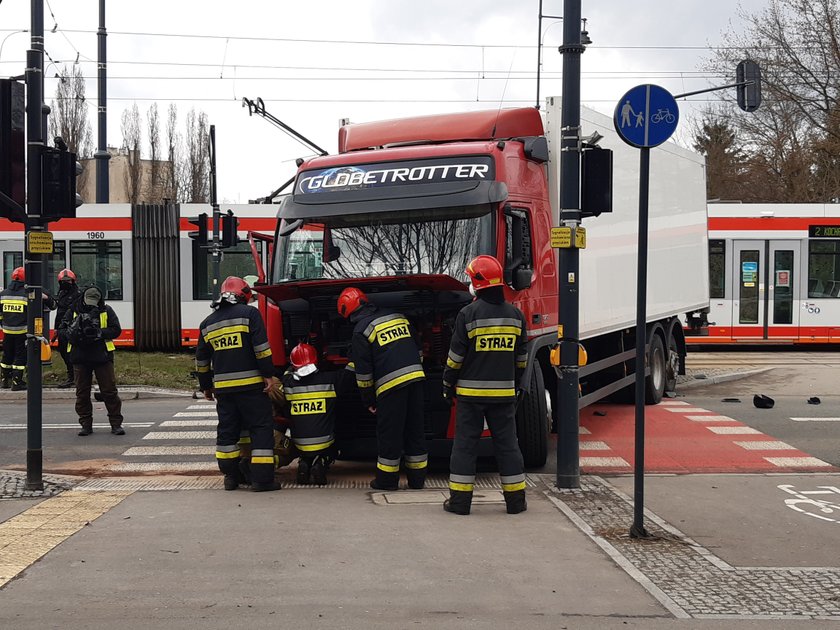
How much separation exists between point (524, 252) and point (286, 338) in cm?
232

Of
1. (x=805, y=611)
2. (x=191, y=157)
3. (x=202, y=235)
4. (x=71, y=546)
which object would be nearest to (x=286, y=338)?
(x=71, y=546)

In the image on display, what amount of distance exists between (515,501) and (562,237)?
7.48 ft

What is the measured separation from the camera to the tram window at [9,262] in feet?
72.7

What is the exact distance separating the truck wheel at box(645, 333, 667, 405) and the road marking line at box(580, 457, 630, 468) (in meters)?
3.67

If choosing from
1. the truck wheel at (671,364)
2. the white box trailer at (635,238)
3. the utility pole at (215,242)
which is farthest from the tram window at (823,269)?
the utility pole at (215,242)

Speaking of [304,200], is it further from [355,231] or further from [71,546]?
[71,546]

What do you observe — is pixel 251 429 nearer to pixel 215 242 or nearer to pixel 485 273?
pixel 485 273

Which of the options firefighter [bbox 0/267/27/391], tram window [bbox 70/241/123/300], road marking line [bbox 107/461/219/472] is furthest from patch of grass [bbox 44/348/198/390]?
road marking line [bbox 107/461/219/472]

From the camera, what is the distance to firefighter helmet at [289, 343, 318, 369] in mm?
8898

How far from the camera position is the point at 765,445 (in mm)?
11344

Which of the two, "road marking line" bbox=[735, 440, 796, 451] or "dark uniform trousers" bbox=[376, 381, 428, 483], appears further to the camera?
"road marking line" bbox=[735, 440, 796, 451]

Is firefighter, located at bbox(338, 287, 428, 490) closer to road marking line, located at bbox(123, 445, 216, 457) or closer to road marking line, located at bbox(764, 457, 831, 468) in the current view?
road marking line, located at bbox(123, 445, 216, 457)

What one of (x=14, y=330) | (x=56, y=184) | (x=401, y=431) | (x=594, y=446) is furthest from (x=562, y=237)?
(x=14, y=330)

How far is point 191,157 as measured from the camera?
58688 millimetres
